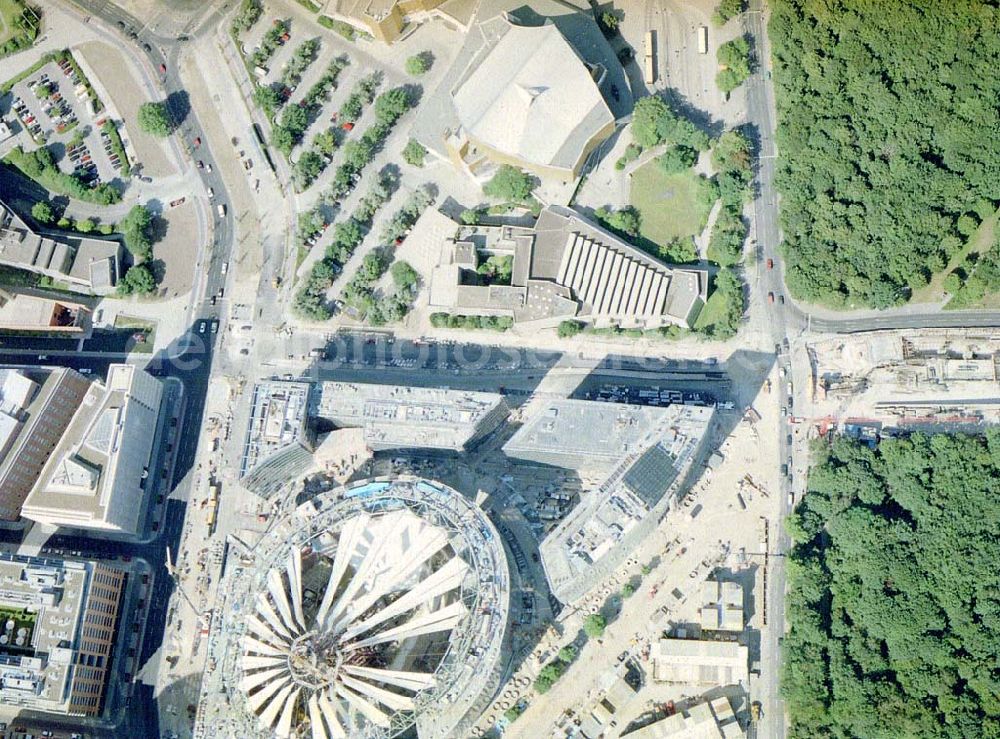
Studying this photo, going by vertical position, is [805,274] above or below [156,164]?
below

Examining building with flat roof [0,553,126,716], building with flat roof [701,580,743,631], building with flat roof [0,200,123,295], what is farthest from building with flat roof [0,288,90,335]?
building with flat roof [701,580,743,631]

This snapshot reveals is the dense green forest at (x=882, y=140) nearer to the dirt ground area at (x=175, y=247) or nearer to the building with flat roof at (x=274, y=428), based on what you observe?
the building with flat roof at (x=274, y=428)

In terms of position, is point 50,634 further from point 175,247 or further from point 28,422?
point 175,247

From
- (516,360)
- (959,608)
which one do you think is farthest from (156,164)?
(959,608)

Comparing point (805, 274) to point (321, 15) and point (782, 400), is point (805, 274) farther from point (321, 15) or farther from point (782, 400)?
point (321, 15)

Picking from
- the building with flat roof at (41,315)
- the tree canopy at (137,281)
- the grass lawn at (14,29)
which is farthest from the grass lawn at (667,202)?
the grass lawn at (14,29)

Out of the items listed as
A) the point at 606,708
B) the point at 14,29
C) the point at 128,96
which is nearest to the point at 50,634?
the point at 606,708

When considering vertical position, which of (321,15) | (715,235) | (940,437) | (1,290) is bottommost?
(940,437)
